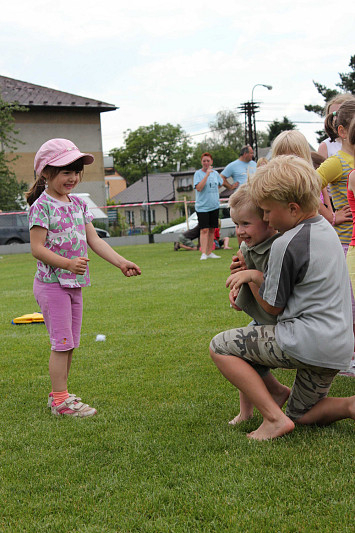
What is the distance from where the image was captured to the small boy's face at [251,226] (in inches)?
116

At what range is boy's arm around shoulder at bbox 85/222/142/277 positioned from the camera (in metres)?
3.68

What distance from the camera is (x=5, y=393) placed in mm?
4000

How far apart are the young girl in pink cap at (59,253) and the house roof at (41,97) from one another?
32968 mm

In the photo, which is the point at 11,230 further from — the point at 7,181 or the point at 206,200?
the point at 206,200

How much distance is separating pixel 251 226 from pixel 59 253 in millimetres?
1284

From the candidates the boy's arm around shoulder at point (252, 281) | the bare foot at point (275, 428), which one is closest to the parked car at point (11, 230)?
the boy's arm around shoulder at point (252, 281)

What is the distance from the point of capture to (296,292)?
8.98 ft

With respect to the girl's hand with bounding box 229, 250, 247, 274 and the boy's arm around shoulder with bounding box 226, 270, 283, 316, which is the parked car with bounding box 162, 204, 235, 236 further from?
the boy's arm around shoulder with bounding box 226, 270, 283, 316

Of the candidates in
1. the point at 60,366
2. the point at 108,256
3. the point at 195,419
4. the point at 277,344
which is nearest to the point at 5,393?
the point at 60,366

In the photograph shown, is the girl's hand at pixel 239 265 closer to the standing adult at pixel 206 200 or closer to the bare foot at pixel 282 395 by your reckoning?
the bare foot at pixel 282 395

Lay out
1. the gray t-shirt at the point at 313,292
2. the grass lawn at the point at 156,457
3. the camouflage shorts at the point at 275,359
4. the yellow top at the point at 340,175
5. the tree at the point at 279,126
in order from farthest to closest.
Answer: the tree at the point at 279,126
the yellow top at the point at 340,175
the camouflage shorts at the point at 275,359
the gray t-shirt at the point at 313,292
the grass lawn at the point at 156,457

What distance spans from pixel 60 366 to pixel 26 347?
1.84m

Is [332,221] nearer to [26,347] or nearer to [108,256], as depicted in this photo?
[108,256]

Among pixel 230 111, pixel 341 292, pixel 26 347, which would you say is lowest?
pixel 26 347
